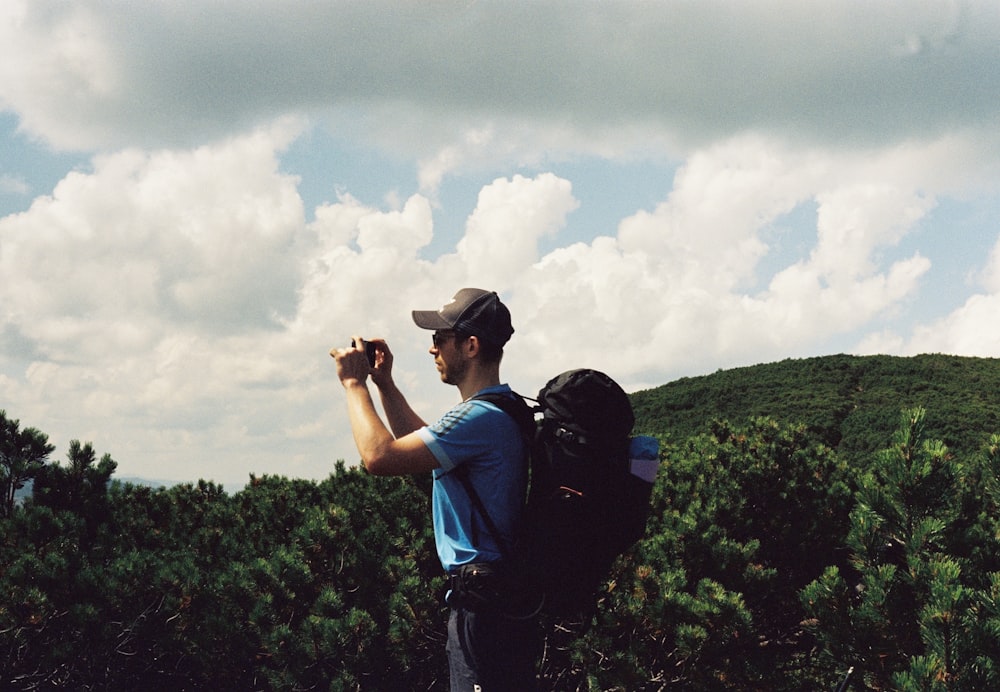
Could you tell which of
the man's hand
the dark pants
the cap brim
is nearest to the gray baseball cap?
the cap brim

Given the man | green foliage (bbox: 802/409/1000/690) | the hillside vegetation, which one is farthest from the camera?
the hillside vegetation

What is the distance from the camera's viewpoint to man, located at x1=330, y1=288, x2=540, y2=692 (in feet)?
10.2

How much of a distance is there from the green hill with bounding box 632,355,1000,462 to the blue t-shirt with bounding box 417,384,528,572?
17.6 meters

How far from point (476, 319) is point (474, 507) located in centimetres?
73

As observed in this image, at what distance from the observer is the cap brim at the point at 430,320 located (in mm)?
3422

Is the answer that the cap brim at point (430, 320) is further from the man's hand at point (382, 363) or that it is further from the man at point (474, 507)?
the man's hand at point (382, 363)

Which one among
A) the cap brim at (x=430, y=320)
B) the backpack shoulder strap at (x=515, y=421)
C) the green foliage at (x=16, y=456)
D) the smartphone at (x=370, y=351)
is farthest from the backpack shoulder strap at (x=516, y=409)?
the green foliage at (x=16, y=456)

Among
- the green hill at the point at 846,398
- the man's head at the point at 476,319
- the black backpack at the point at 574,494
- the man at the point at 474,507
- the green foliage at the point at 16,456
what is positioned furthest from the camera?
the green hill at the point at 846,398

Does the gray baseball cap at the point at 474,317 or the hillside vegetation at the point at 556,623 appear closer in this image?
the gray baseball cap at the point at 474,317

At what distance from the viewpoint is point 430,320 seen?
3453 millimetres

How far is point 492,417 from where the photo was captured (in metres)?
3.20

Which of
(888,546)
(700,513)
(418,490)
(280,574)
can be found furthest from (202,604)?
(888,546)

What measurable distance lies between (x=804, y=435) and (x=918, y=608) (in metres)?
3.29

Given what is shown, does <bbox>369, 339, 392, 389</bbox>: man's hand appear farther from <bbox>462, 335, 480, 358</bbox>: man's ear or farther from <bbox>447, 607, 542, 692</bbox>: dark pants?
<bbox>447, 607, 542, 692</bbox>: dark pants
